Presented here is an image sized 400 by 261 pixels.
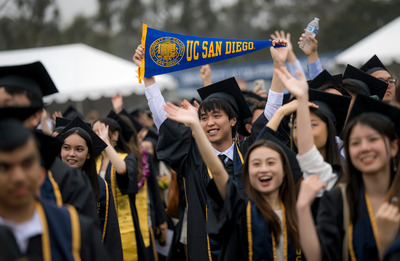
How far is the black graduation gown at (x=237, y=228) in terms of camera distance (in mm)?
3557

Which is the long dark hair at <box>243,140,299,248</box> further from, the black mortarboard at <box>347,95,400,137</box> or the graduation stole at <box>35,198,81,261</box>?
the graduation stole at <box>35,198,81,261</box>

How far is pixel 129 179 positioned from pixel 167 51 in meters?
1.71

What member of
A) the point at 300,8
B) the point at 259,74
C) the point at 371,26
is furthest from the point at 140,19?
the point at 259,74

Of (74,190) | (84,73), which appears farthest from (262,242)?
(84,73)

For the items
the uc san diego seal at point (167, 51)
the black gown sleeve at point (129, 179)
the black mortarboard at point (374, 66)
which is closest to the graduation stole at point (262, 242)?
the uc san diego seal at point (167, 51)

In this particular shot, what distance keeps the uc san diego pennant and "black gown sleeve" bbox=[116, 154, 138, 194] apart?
4.74 feet

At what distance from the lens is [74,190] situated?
3375mm

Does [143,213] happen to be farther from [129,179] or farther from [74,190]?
[74,190]

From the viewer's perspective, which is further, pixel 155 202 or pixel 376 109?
pixel 155 202

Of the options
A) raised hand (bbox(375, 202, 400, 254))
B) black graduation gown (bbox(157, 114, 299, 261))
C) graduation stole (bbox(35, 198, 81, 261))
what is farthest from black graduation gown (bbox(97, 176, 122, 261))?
raised hand (bbox(375, 202, 400, 254))

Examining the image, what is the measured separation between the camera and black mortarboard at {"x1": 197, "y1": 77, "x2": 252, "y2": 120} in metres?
5.19

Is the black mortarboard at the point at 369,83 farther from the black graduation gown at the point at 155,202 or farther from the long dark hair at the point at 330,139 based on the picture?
the black graduation gown at the point at 155,202

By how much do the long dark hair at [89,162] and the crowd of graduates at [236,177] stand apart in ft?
0.04

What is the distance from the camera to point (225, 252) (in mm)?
3629
